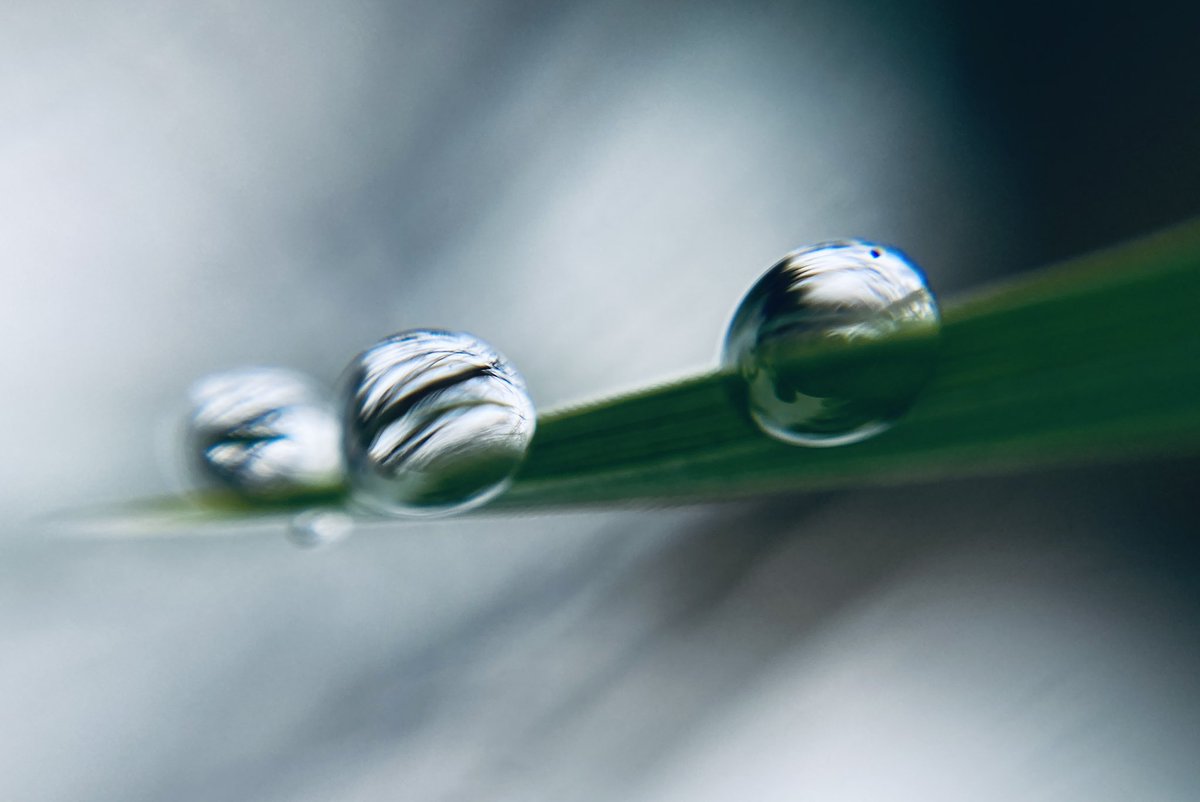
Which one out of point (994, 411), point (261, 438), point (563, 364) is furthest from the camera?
point (563, 364)

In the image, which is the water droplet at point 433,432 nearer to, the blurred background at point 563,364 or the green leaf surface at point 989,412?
the green leaf surface at point 989,412

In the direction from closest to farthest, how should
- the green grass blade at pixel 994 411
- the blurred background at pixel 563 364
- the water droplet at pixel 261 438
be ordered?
the green grass blade at pixel 994 411 < the water droplet at pixel 261 438 < the blurred background at pixel 563 364

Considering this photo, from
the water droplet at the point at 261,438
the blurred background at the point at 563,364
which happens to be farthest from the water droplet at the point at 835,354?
the blurred background at the point at 563,364

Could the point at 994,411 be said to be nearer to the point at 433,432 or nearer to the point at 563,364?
the point at 433,432

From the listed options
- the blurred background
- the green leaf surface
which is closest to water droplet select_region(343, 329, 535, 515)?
the green leaf surface

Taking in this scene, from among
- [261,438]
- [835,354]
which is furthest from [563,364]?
[835,354]

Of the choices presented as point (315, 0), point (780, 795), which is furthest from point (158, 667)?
point (315, 0)

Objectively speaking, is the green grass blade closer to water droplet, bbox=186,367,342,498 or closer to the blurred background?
water droplet, bbox=186,367,342,498
